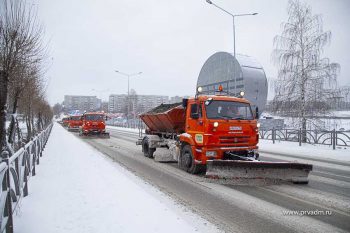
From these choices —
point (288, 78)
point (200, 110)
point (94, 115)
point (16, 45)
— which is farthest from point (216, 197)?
point (94, 115)

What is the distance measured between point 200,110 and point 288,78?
46.9 feet

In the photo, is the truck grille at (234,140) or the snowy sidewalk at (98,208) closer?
the snowy sidewalk at (98,208)

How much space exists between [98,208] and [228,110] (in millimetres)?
5090

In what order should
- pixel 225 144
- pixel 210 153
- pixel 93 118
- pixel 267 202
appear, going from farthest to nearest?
pixel 93 118, pixel 225 144, pixel 210 153, pixel 267 202

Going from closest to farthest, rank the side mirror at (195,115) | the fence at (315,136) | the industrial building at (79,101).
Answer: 1. the side mirror at (195,115)
2. the fence at (315,136)
3. the industrial building at (79,101)

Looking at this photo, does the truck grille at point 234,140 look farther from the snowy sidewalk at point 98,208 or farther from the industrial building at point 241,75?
the industrial building at point 241,75

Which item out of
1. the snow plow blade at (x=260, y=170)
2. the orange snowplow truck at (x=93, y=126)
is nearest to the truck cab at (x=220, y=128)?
the snow plow blade at (x=260, y=170)

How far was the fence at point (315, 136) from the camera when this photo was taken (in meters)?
16.6

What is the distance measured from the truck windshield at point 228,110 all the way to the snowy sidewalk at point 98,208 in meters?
2.91

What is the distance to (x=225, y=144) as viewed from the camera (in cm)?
872

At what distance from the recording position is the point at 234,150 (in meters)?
8.78

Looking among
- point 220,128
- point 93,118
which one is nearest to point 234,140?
point 220,128

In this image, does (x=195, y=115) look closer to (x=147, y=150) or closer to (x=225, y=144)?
(x=225, y=144)

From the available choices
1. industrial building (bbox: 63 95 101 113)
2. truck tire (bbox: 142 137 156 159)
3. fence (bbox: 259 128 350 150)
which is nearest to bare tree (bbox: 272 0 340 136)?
fence (bbox: 259 128 350 150)
